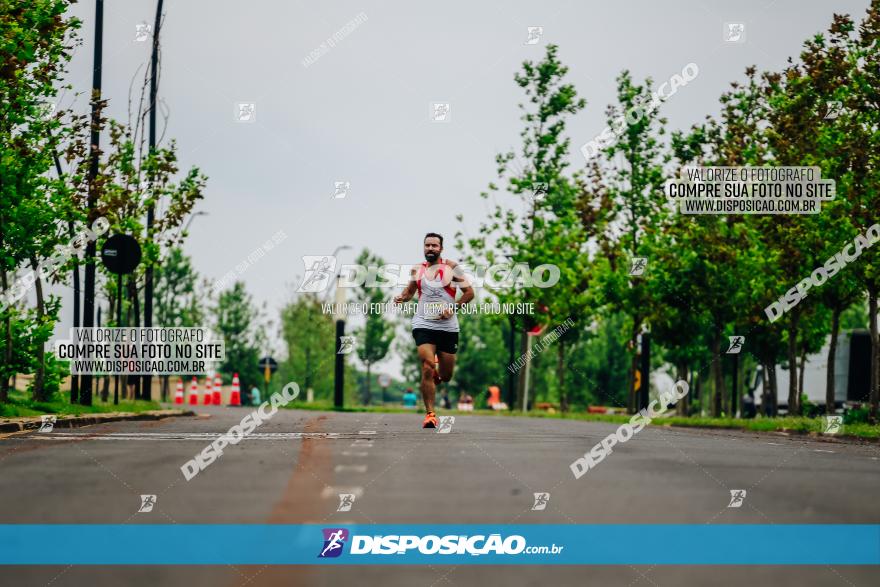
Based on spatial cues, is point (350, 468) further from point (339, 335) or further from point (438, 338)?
point (339, 335)

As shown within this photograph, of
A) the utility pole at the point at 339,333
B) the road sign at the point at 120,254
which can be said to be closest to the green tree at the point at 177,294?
the utility pole at the point at 339,333

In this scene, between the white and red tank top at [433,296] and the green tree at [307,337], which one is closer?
the white and red tank top at [433,296]

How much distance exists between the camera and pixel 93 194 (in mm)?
23188

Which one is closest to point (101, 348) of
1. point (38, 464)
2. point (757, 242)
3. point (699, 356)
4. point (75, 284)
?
point (75, 284)

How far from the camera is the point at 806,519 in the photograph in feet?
20.5

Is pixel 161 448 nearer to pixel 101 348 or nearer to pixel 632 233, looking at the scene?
A: pixel 101 348

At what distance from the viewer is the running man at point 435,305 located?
14.1 m

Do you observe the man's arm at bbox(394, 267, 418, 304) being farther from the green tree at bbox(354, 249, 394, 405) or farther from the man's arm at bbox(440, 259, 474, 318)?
the green tree at bbox(354, 249, 394, 405)

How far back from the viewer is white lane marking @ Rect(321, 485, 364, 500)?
6938 millimetres

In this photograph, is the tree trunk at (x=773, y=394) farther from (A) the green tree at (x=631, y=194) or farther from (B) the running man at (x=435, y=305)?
(B) the running man at (x=435, y=305)

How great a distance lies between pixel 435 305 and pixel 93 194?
11.4 metres

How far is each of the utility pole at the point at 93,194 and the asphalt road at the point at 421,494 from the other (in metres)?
11.0

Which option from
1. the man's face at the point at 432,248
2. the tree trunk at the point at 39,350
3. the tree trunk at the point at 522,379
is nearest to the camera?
the man's face at the point at 432,248

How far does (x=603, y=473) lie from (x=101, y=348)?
66.7 feet
